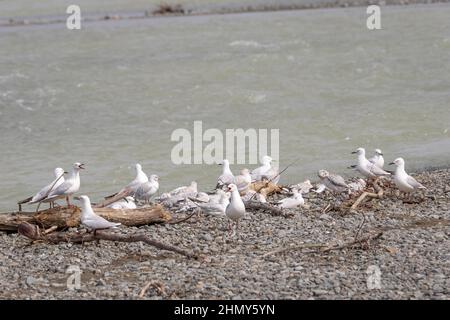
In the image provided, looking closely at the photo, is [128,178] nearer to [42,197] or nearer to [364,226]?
[42,197]

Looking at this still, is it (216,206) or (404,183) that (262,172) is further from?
(404,183)

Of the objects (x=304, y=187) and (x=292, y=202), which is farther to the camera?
(x=304, y=187)

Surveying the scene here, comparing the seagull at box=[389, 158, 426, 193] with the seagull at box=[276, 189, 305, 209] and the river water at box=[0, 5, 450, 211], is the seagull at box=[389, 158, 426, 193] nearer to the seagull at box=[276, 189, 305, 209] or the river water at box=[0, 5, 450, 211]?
the seagull at box=[276, 189, 305, 209]

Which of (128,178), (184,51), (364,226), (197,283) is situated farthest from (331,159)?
(184,51)

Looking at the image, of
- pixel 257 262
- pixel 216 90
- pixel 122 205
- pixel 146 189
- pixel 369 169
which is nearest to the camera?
pixel 257 262

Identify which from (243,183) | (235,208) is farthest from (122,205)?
(243,183)

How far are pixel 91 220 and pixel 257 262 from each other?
210 cm

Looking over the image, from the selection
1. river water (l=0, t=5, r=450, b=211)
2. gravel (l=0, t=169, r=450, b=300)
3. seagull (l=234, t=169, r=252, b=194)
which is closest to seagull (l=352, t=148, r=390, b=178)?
gravel (l=0, t=169, r=450, b=300)

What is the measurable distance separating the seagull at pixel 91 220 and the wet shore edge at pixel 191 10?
2907 cm

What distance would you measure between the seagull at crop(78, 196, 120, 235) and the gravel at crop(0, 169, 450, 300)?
218 millimetres

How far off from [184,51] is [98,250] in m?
21.1

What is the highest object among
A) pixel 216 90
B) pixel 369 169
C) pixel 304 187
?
pixel 369 169

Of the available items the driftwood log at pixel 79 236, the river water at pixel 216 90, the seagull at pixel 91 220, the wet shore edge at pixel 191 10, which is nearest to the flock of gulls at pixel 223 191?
the seagull at pixel 91 220

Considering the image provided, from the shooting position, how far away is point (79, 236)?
415 inches
